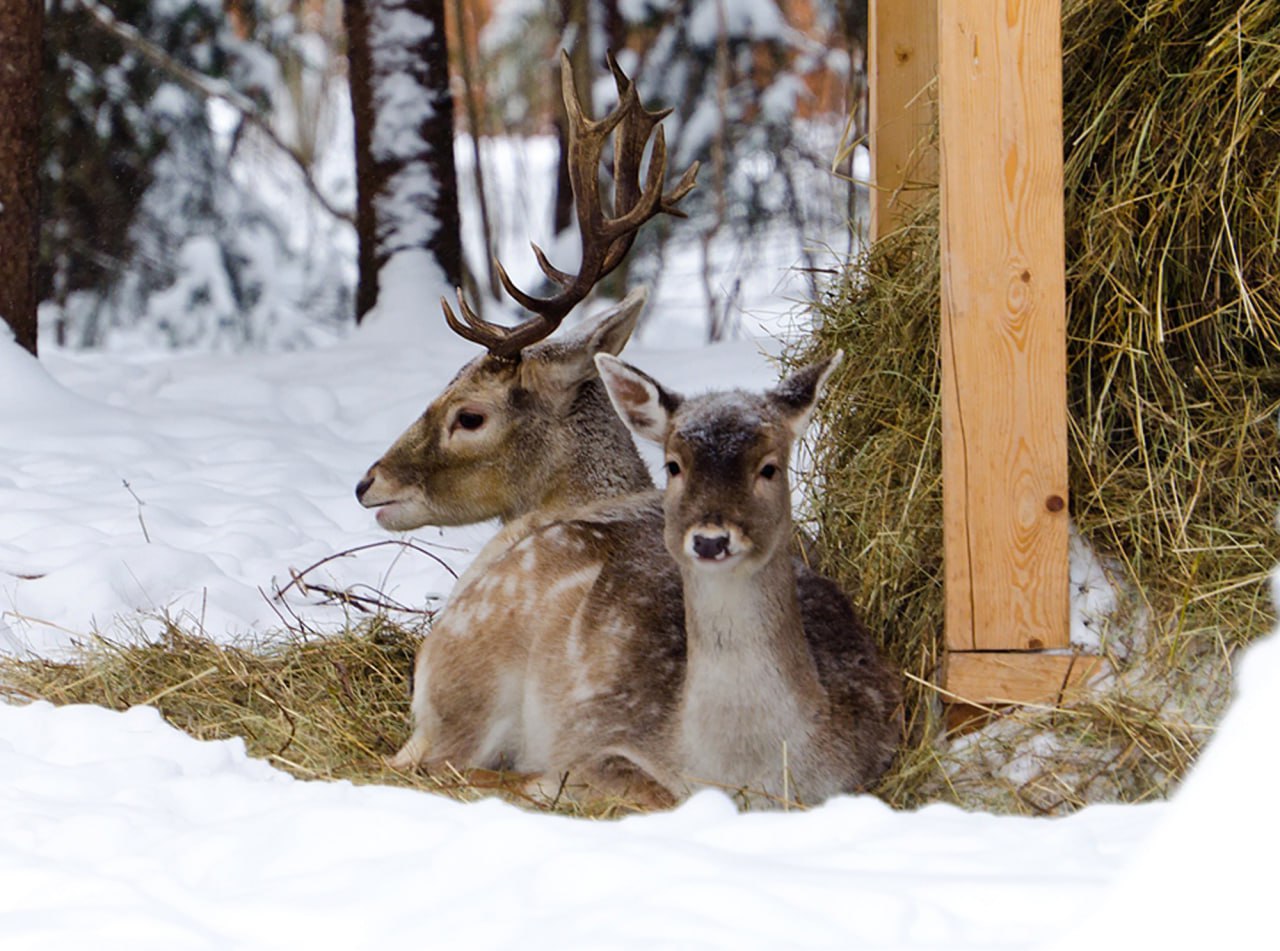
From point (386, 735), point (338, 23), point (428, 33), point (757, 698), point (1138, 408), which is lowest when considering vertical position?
point (386, 735)

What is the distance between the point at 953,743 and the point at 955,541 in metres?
0.53

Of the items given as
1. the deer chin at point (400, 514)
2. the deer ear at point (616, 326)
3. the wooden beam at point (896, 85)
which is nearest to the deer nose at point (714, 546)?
Answer: the deer ear at point (616, 326)

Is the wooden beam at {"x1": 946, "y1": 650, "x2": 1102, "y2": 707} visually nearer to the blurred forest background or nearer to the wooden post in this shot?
the wooden post

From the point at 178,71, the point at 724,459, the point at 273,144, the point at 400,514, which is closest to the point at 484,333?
the point at 400,514

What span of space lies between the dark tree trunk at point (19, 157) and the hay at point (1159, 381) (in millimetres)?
5490

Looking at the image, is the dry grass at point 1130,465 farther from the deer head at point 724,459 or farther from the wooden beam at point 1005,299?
the deer head at point 724,459

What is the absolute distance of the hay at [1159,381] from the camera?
4.46 metres

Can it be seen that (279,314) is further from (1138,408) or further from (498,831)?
(498,831)

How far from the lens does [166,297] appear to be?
14.1m

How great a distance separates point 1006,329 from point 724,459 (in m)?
0.81

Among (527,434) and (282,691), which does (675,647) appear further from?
(282,691)

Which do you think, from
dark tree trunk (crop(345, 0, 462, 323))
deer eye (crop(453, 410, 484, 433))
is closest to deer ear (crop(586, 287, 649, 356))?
deer eye (crop(453, 410, 484, 433))

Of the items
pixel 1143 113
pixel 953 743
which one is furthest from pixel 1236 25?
pixel 953 743

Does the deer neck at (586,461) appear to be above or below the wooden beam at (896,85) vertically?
below
